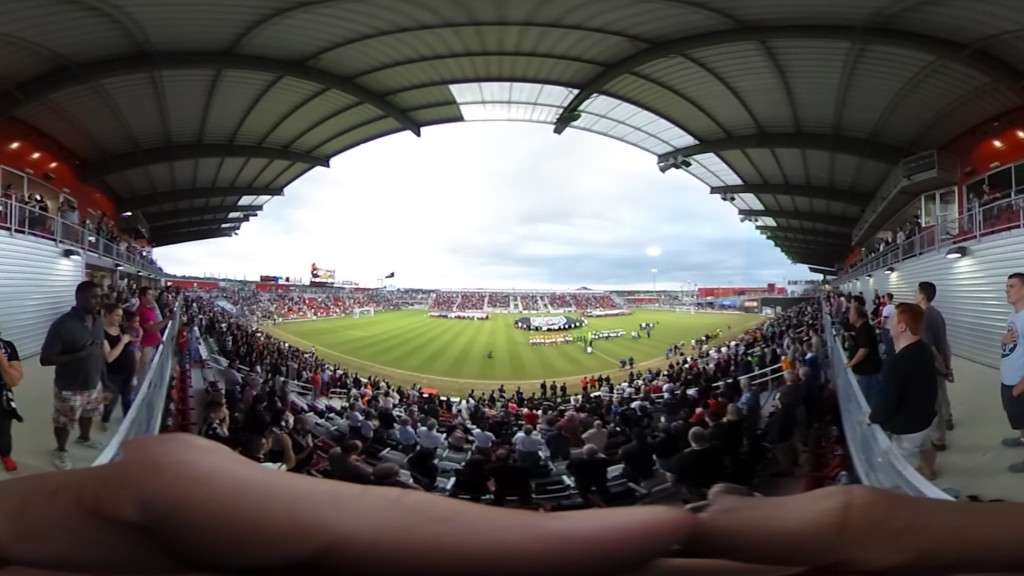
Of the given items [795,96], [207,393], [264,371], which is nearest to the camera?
[207,393]

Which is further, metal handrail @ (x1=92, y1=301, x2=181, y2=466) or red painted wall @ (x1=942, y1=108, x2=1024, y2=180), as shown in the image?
red painted wall @ (x1=942, y1=108, x2=1024, y2=180)

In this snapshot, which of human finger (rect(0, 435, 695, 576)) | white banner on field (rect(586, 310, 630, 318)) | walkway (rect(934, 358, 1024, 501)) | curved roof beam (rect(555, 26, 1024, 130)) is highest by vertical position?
curved roof beam (rect(555, 26, 1024, 130))

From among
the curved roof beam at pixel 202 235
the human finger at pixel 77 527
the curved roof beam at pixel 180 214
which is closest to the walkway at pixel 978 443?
the human finger at pixel 77 527

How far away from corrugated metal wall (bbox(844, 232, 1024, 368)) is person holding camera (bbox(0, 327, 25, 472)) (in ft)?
15.3

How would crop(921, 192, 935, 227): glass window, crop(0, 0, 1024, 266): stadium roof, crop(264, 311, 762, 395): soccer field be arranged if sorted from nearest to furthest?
crop(264, 311, 762, 395): soccer field
crop(0, 0, 1024, 266): stadium roof
crop(921, 192, 935, 227): glass window

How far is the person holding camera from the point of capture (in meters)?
1.35

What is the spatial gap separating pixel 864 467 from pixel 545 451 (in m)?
1.03

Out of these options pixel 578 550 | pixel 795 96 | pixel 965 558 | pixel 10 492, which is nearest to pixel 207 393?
pixel 10 492

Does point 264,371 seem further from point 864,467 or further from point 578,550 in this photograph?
point 864,467

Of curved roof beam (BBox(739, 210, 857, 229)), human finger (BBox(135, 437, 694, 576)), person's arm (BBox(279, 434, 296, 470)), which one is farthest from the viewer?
curved roof beam (BBox(739, 210, 857, 229))

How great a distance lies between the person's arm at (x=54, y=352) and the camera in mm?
1388

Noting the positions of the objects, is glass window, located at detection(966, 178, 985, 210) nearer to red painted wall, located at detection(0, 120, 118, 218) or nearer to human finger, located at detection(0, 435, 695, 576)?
human finger, located at detection(0, 435, 695, 576)

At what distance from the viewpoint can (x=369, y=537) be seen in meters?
0.40

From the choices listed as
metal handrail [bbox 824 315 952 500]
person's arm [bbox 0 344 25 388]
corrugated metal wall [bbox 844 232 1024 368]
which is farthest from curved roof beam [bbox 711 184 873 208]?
person's arm [bbox 0 344 25 388]
